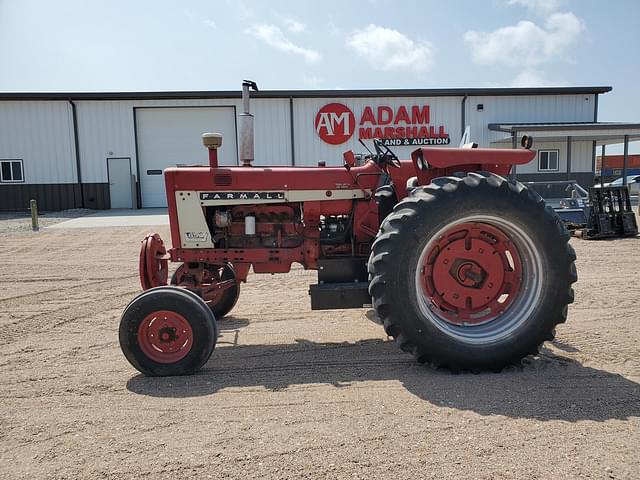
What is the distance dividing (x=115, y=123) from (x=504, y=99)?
17.1 m

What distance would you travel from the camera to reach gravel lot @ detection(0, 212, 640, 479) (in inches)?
100

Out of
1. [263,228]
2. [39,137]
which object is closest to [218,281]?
[263,228]

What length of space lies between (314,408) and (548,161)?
76.7ft

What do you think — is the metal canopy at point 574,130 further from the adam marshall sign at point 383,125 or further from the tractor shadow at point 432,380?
the tractor shadow at point 432,380

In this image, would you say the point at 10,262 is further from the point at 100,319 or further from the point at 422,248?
the point at 422,248

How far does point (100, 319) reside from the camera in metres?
5.51

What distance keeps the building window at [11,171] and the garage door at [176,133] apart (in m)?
5.01

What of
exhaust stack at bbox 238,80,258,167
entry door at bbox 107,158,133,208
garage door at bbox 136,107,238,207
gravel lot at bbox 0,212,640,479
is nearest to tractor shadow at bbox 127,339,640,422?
gravel lot at bbox 0,212,640,479

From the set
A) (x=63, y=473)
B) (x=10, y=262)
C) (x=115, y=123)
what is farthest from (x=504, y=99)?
(x=63, y=473)

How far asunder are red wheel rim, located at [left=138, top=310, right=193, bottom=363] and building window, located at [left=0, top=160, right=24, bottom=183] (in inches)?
835

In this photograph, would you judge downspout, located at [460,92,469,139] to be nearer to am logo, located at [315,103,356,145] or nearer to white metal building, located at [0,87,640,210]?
white metal building, located at [0,87,640,210]

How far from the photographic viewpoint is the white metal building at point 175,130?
21.1m

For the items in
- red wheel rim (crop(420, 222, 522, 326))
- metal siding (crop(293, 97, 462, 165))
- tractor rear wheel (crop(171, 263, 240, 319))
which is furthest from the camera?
metal siding (crop(293, 97, 462, 165))

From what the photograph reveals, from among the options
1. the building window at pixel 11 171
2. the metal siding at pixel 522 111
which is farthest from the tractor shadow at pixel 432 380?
the building window at pixel 11 171
